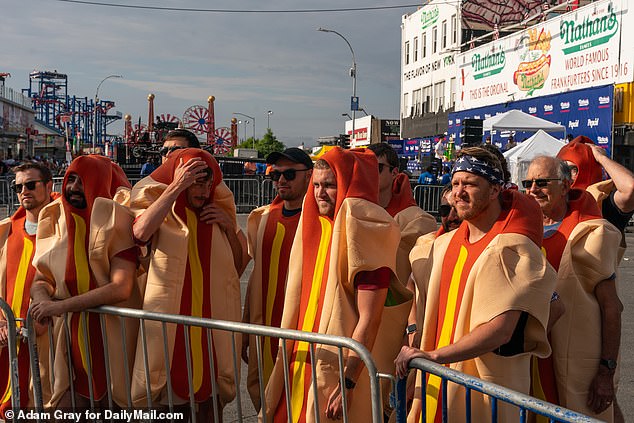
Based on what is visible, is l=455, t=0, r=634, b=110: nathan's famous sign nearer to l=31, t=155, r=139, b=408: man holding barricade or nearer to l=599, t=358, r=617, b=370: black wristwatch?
l=599, t=358, r=617, b=370: black wristwatch

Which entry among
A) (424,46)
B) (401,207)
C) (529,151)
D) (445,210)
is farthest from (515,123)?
(424,46)

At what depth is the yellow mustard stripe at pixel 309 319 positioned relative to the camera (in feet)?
10.8

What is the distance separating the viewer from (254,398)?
3.87m

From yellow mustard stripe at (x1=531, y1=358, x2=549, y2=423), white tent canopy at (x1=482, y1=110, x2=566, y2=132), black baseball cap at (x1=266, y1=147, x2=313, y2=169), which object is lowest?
yellow mustard stripe at (x1=531, y1=358, x2=549, y2=423)

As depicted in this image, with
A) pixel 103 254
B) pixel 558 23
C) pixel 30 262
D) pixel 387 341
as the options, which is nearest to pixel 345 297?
pixel 387 341

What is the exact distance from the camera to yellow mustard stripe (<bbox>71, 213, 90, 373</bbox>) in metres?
3.58

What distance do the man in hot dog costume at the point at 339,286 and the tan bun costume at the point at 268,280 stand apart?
0.33m

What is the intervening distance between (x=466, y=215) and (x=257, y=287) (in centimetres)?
139

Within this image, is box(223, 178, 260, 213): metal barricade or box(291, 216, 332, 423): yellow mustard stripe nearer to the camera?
box(291, 216, 332, 423): yellow mustard stripe

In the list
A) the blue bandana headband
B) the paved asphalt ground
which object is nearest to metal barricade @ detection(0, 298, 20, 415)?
the paved asphalt ground

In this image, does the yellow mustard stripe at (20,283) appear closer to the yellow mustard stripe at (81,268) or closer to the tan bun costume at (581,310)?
the yellow mustard stripe at (81,268)

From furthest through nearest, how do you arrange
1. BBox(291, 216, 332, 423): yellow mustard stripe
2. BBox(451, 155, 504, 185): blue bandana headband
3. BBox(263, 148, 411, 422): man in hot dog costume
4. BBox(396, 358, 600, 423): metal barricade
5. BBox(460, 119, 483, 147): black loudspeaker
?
1. BBox(460, 119, 483, 147): black loudspeaker
2. BBox(291, 216, 332, 423): yellow mustard stripe
3. BBox(263, 148, 411, 422): man in hot dog costume
4. BBox(451, 155, 504, 185): blue bandana headband
5. BBox(396, 358, 600, 423): metal barricade

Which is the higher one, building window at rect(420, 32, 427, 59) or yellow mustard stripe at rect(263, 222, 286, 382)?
building window at rect(420, 32, 427, 59)

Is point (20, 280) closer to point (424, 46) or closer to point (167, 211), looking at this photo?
point (167, 211)
